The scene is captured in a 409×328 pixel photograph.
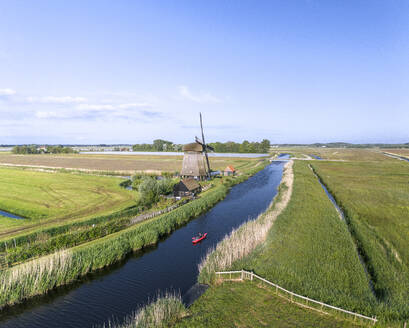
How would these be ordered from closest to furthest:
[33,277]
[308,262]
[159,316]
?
1. [159,316]
2. [33,277]
3. [308,262]

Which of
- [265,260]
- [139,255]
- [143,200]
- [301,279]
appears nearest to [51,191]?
[143,200]

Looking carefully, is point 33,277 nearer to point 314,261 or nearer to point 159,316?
point 159,316

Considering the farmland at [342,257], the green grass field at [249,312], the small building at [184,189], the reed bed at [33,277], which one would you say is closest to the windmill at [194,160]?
the small building at [184,189]

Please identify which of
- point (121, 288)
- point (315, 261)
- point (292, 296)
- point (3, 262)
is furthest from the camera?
point (315, 261)

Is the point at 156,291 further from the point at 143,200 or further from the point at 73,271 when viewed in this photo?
the point at 143,200

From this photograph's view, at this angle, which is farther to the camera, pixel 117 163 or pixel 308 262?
pixel 117 163

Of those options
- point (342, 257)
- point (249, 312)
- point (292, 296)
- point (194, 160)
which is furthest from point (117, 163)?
point (292, 296)

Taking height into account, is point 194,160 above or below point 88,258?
above

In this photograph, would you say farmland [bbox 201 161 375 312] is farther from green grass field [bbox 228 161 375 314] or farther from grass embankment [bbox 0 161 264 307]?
grass embankment [bbox 0 161 264 307]
